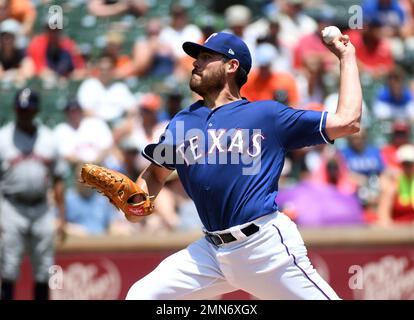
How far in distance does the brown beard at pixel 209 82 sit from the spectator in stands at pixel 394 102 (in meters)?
5.95

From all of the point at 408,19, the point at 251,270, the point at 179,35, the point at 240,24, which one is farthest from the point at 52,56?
the point at 251,270

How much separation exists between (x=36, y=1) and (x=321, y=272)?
205 inches

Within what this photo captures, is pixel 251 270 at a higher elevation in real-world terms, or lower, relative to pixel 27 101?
lower

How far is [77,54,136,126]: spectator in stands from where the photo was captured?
35.4 ft

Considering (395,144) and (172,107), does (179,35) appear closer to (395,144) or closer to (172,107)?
(172,107)

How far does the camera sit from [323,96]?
1129 cm

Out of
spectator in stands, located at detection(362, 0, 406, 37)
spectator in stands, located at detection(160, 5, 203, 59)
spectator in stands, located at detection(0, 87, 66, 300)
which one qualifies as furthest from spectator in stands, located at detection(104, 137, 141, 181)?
spectator in stands, located at detection(362, 0, 406, 37)

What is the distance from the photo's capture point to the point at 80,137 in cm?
1031

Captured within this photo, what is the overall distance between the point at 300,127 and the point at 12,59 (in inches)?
254

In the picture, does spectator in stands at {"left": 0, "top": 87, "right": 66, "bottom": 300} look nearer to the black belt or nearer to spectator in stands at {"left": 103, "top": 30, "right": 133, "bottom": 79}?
spectator in stands at {"left": 103, "top": 30, "right": 133, "bottom": 79}

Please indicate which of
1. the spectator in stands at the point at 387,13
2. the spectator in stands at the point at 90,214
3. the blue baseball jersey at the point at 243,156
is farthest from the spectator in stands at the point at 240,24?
the blue baseball jersey at the point at 243,156

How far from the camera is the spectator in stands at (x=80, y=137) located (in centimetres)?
1023
